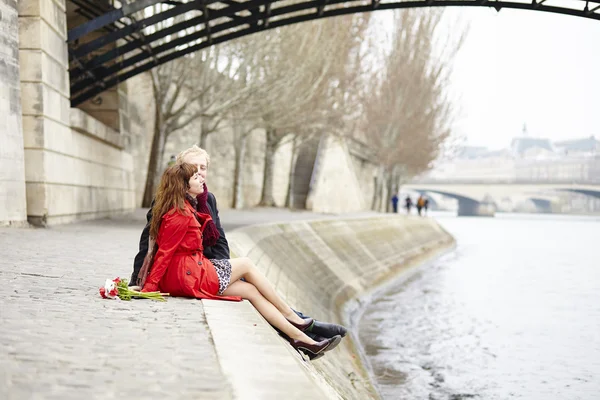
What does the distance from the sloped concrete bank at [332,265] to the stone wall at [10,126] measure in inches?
137

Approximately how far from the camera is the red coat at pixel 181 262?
5.70m

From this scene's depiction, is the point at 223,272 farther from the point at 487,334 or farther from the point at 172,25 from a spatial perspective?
the point at 172,25

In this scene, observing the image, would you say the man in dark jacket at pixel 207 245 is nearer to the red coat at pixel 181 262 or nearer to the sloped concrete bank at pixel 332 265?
the red coat at pixel 181 262

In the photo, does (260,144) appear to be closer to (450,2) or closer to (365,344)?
(450,2)

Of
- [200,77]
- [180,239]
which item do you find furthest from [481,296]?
[180,239]

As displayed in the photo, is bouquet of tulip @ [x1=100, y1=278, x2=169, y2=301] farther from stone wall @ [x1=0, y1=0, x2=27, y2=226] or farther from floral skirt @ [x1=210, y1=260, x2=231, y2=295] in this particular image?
stone wall @ [x1=0, y1=0, x2=27, y2=226]

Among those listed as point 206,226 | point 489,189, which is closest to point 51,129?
point 206,226

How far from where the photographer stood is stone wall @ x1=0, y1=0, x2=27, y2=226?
11.8 meters

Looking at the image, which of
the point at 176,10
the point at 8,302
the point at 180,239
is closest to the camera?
the point at 8,302

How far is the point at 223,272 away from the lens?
6023 mm

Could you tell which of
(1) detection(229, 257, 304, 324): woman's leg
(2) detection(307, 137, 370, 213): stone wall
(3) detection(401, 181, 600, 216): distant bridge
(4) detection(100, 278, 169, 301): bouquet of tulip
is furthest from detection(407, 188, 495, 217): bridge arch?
(4) detection(100, 278, 169, 301): bouquet of tulip

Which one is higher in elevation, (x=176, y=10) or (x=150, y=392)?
(x=176, y=10)

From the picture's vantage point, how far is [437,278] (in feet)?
81.4

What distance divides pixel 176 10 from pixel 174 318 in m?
10.9
